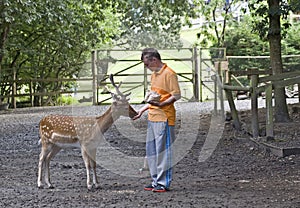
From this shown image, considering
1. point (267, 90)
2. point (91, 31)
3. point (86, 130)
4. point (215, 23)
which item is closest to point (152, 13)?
point (91, 31)

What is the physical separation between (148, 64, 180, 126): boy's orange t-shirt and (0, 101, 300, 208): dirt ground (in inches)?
32.1

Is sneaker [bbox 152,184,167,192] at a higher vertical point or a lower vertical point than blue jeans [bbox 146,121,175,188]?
lower

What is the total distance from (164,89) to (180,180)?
138 cm

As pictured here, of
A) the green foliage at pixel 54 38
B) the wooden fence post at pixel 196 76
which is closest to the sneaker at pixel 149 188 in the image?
the green foliage at pixel 54 38

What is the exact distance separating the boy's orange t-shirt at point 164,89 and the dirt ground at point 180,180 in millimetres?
814

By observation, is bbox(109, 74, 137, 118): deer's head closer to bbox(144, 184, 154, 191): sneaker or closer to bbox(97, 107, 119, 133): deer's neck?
bbox(97, 107, 119, 133): deer's neck

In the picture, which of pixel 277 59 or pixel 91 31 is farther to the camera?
pixel 91 31

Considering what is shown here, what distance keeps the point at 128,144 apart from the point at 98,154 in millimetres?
1278

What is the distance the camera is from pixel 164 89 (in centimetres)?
660

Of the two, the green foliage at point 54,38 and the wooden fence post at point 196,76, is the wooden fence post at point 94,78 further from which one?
the wooden fence post at point 196,76

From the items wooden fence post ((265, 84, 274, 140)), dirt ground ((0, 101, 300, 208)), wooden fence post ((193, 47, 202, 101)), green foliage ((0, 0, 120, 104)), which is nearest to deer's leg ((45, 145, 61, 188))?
dirt ground ((0, 101, 300, 208))

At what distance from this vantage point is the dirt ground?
6.23 meters

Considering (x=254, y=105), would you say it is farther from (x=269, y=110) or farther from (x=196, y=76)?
(x=196, y=76)

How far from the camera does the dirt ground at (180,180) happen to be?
6.23 meters
